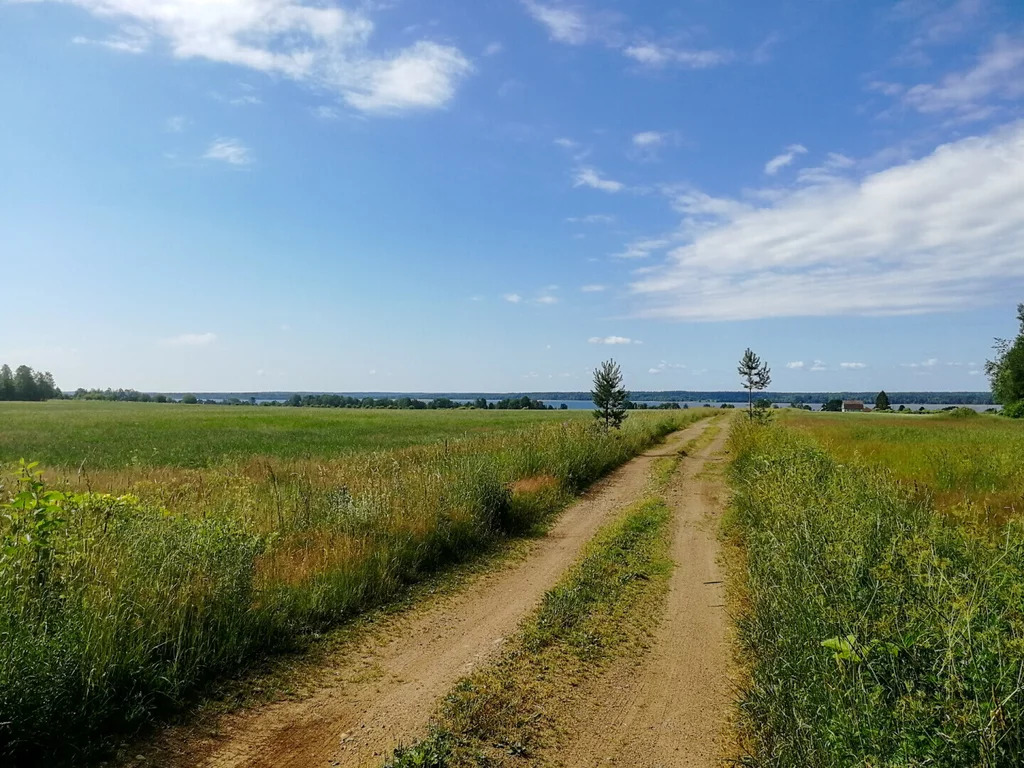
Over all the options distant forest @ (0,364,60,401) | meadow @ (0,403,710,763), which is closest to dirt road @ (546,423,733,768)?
meadow @ (0,403,710,763)

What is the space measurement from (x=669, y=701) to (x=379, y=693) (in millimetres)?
2436

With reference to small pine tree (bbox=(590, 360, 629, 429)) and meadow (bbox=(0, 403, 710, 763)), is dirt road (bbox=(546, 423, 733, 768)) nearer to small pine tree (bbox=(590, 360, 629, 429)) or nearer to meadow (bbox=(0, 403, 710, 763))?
meadow (bbox=(0, 403, 710, 763))

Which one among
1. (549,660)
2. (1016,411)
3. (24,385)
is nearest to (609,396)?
(549,660)

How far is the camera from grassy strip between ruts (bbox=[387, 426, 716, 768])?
4.03m

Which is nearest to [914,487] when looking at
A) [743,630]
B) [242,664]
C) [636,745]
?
[743,630]

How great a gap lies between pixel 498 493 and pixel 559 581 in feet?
10.7

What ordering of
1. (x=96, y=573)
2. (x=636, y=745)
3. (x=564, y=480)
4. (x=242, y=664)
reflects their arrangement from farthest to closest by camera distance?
(x=564, y=480)
(x=242, y=664)
(x=96, y=573)
(x=636, y=745)

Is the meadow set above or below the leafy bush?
below

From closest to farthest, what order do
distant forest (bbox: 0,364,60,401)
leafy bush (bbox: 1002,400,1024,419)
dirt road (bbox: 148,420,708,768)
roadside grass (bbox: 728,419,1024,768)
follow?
roadside grass (bbox: 728,419,1024,768) < dirt road (bbox: 148,420,708,768) < leafy bush (bbox: 1002,400,1024,419) < distant forest (bbox: 0,364,60,401)

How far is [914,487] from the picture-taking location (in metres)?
→ 8.83

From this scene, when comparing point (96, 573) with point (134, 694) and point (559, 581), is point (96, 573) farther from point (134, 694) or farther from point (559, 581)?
point (559, 581)

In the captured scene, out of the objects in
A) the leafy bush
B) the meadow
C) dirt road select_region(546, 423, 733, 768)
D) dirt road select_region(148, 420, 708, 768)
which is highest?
the leafy bush

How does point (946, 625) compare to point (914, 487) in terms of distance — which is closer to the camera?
point (946, 625)

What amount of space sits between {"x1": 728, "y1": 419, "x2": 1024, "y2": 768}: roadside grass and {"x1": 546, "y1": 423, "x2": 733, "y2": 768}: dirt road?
305 mm
